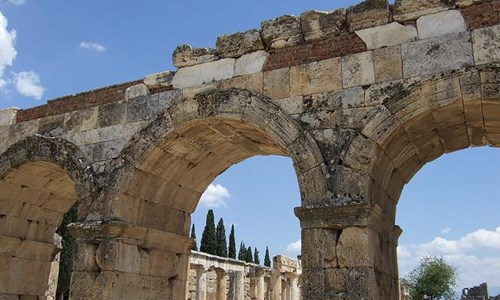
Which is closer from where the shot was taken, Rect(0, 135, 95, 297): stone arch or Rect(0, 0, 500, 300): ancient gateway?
Rect(0, 0, 500, 300): ancient gateway

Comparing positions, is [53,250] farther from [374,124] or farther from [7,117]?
[374,124]

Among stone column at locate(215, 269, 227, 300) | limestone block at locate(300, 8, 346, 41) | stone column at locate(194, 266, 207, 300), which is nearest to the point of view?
limestone block at locate(300, 8, 346, 41)

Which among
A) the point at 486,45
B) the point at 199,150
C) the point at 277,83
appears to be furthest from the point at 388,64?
the point at 199,150

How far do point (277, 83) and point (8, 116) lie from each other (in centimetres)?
516

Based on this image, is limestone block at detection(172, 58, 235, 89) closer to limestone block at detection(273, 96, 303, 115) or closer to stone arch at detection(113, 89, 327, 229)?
stone arch at detection(113, 89, 327, 229)

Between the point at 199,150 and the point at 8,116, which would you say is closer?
the point at 199,150

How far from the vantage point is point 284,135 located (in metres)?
6.65

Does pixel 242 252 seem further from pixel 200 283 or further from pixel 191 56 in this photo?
pixel 191 56

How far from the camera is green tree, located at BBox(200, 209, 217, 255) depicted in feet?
107

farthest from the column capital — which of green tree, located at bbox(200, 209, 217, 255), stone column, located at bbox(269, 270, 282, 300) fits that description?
green tree, located at bbox(200, 209, 217, 255)

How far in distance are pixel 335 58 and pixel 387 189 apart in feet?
6.25

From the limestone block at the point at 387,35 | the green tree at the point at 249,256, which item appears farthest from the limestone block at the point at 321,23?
the green tree at the point at 249,256

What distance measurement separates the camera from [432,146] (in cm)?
729

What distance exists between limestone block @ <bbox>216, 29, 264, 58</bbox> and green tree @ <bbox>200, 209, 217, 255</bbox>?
84.5ft
